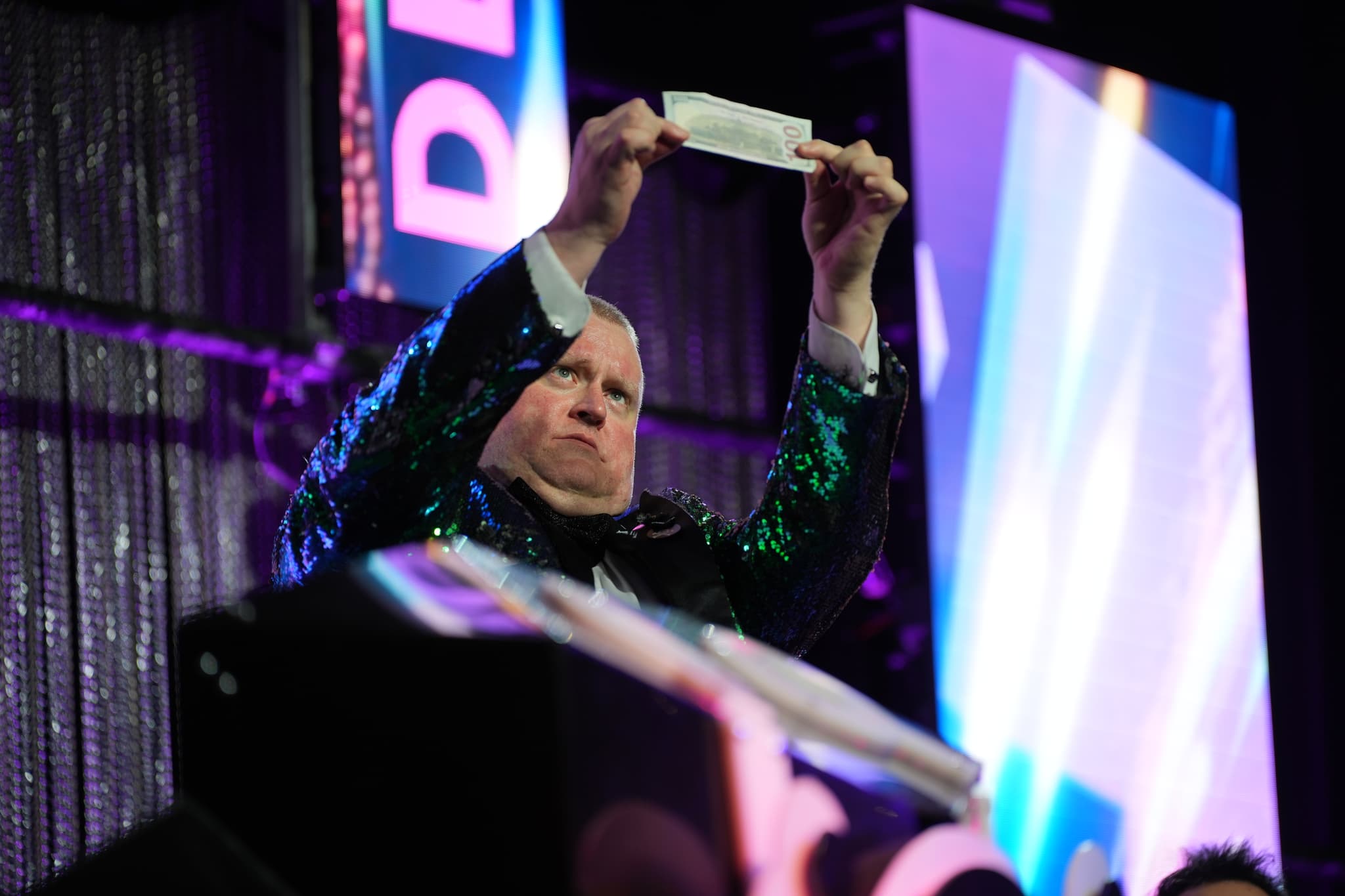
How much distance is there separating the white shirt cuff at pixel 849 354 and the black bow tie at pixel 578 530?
0.24 m

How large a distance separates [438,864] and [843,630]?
2.51 metres

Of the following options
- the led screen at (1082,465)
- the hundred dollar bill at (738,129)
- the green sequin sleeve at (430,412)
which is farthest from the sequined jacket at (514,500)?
the led screen at (1082,465)

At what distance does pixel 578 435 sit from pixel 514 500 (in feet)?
0.39

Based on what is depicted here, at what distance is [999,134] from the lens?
3.17 meters

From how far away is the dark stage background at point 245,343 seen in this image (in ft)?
7.55

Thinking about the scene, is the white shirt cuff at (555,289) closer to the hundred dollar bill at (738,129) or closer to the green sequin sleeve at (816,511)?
the hundred dollar bill at (738,129)

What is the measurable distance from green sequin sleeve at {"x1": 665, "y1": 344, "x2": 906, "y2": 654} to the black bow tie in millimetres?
116

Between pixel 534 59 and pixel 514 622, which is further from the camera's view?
pixel 534 59

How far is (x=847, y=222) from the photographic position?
55.9 inches

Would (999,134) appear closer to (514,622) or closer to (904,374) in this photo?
(904,374)

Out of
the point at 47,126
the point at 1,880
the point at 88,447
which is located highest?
the point at 47,126

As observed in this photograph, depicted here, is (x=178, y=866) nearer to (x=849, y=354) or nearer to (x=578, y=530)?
(x=578, y=530)

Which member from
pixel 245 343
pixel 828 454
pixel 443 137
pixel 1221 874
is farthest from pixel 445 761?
pixel 443 137

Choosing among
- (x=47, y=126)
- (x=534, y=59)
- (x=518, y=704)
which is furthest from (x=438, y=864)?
(x=534, y=59)
